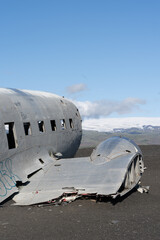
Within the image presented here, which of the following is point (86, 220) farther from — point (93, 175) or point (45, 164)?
point (45, 164)

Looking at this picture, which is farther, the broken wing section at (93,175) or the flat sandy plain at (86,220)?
the broken wing section at (93,175)

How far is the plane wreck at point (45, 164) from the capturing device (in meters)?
13.4

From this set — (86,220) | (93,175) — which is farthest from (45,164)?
(86,220)

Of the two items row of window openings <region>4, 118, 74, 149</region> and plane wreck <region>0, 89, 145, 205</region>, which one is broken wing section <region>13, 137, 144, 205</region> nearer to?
plane wreck <region>0, 89, 145, 205</region>

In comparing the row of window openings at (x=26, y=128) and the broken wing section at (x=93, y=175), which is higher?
the row of window openings at (x=26, y=128)

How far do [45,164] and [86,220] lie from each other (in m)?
5.83

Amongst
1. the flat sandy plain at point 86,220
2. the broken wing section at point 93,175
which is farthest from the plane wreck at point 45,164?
the flat sandy plain at point 86,220

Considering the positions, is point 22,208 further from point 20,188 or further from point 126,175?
point 126,175

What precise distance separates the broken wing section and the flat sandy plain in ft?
2.06

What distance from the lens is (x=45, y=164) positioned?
1673cm

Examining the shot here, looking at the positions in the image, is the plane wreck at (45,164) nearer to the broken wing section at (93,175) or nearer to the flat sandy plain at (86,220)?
the broken wing section at (93,175)

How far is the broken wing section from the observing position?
43.3ft

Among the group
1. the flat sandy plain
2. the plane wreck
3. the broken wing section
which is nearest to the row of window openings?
the plane wreck

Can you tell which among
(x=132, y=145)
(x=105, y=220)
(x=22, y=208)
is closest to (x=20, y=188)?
(x=22, y=208)
